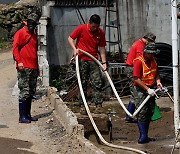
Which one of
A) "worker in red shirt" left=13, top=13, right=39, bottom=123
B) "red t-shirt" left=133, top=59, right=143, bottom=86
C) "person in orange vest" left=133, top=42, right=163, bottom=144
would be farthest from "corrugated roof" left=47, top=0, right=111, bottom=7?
"red t-shirt" left=133, top=59, right=143, bottom=86

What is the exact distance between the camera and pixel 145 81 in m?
9.19

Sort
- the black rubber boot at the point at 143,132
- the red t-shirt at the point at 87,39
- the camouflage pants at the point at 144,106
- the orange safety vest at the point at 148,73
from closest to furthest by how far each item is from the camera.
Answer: the orange safety vest at the point at 148,73 → the camouflage pants at the point at 144,106 → the black rubber boot at the point at 143,132 → the red t-shirt at the point at 87,39

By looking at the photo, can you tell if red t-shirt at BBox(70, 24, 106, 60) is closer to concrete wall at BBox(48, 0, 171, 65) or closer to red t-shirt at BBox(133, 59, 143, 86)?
red t-shirt at BBox(133, 59, 143, 86)

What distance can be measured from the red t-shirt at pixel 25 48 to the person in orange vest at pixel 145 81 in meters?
2.00

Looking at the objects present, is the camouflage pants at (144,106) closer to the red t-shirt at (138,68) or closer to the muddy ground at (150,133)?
the red t-shirt at (138,68)

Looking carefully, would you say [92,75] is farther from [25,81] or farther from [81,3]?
[81,3]

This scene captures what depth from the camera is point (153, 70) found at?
9164 millimetres

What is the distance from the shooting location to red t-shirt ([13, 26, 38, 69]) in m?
9.69

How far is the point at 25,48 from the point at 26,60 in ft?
0.73

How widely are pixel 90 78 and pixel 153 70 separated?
5.42 ft

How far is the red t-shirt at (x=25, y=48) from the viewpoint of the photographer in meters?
9.69

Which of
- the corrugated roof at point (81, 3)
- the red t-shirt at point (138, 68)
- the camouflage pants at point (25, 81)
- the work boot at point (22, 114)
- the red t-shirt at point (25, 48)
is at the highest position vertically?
the corrugated roof at point (81, 3)

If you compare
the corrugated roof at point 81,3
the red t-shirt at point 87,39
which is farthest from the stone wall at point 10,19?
the red t-shirt at point 87,39

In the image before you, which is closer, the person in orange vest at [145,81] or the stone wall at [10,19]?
the person in orange vest at [145,81]
